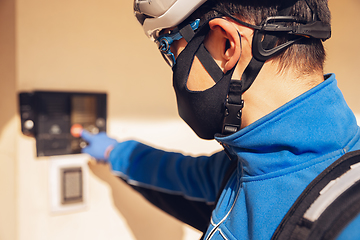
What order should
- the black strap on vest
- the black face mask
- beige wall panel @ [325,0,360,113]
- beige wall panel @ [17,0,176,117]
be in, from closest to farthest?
the black strap on vest, the black face mask, beige wall panel @ [17,0,176,117], beige wall panel @ [325,0,360,113]

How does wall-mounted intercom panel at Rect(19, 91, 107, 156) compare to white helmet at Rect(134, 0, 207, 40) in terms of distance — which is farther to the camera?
wall-mounted intercom panel at Rect(19, 91, 107, 156)

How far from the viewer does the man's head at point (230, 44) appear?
0.54 m

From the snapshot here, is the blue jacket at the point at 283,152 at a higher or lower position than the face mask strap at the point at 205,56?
lower

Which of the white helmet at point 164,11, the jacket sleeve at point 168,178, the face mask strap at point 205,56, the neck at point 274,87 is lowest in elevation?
the jacket sleeve at point 168,178

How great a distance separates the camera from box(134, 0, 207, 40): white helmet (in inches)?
22.7

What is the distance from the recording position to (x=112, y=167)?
0.97 metres

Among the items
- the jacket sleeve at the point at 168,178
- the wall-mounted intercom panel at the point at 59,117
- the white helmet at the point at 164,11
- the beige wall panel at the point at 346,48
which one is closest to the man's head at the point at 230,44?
the white helmet at the point at 164,11

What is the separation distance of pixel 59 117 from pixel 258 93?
70cm

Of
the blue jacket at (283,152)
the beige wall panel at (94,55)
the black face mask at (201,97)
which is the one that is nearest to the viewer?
the blue jacket at (283,152)

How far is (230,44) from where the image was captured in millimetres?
586

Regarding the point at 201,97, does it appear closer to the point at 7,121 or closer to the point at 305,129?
the point at 305,129

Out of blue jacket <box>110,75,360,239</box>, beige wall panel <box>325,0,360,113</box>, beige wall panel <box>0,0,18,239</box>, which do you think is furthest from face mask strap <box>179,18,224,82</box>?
beige wall panel <box>325,0,360,113</box>

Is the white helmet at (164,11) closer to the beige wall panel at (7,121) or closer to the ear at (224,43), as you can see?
the ear at (224,43)

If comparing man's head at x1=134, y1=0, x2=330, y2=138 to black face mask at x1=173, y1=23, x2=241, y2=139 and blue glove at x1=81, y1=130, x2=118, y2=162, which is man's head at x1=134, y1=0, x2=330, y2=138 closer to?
black face mask at x1=173, y1=23, x2=241, y2=139
